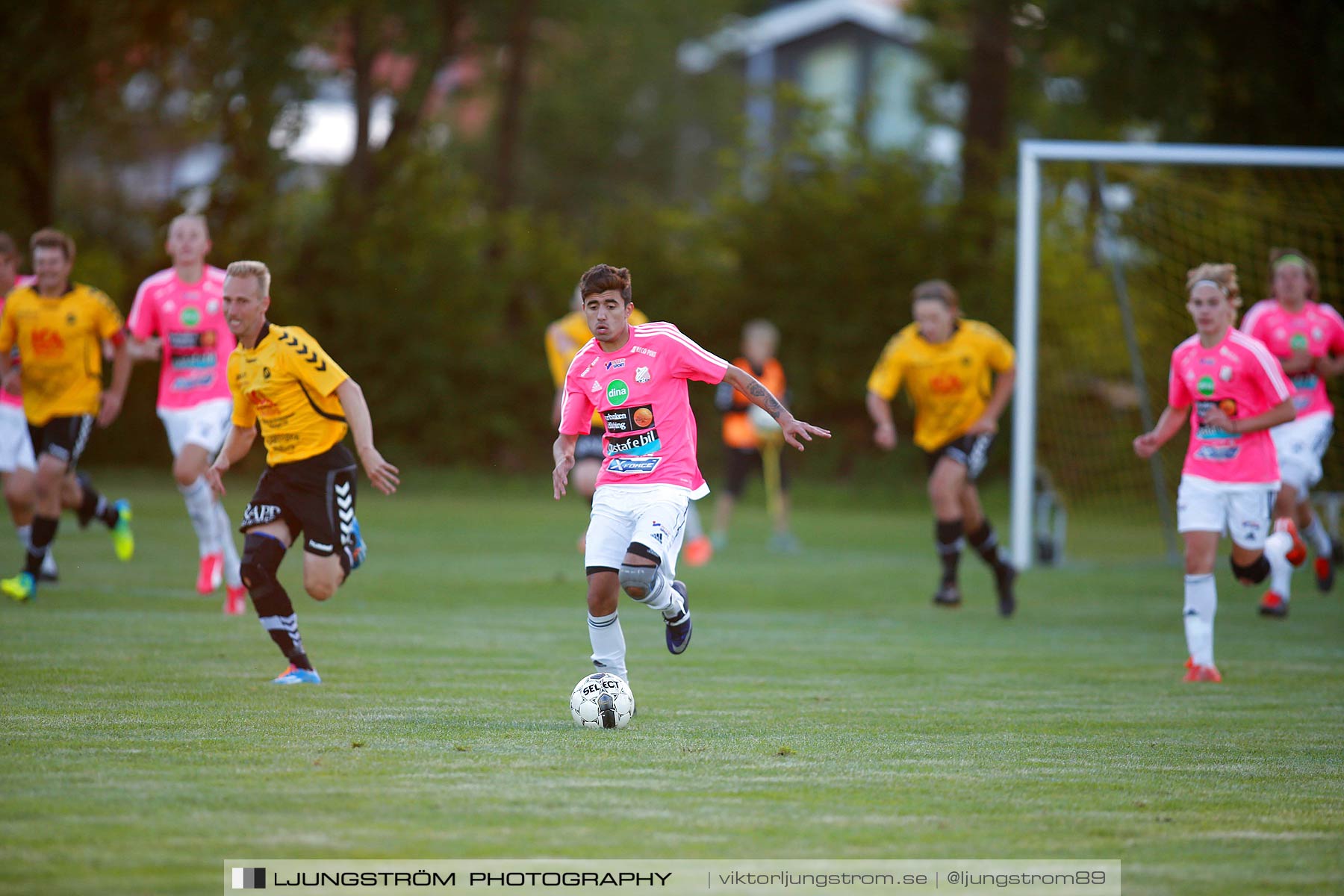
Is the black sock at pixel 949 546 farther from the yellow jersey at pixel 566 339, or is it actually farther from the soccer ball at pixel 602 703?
the soccer ball at pixel 602 703

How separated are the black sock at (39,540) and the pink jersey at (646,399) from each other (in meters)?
5.21

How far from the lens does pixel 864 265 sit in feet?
83.3

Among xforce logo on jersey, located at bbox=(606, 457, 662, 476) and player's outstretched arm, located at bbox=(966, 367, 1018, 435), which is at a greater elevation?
player's outstretched arm, located at bbox=(966, 367, 1018, 435)

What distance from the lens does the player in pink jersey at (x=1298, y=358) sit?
11594mm

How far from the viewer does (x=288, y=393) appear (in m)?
7.47

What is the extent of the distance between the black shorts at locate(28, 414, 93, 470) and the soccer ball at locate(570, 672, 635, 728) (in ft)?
18.2

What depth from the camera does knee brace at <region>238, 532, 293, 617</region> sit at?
23.7 ft

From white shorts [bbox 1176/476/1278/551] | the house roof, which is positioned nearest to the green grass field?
white shorts [bbox 1176/476/1278/551]

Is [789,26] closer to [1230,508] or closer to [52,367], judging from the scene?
[52,367]

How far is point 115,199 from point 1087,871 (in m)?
25.1

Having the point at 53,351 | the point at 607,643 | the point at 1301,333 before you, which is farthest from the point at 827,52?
the point at 607,643

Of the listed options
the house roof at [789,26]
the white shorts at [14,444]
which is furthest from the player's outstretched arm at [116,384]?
the house roof at [789,26]

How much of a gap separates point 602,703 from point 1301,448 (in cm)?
734

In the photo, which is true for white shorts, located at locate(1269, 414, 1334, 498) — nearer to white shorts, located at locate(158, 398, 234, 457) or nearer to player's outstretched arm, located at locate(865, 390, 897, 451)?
player's outstretched arm, located at locate(865, 390, 897, 451)
